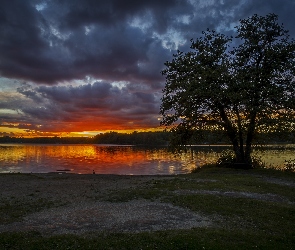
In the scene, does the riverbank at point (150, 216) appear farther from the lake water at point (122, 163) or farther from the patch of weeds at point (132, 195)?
the lake water at point (122, 163)

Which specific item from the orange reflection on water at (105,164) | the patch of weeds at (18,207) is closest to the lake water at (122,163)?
the orange reflection on water at (105,164)

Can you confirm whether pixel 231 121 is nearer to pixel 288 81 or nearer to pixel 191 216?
pixel 288 81

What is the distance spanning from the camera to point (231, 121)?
1437 inches

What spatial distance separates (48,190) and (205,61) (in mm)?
24226

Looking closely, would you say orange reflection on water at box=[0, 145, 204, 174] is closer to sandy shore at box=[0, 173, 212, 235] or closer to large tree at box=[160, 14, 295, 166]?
large tree at box=[160, 14, 295, 166]

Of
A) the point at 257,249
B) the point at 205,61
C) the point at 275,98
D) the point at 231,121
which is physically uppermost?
the point at 205,61

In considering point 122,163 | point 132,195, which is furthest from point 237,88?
point 122,163

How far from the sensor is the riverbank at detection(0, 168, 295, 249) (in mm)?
11047

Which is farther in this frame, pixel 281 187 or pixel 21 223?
pixel 281 187

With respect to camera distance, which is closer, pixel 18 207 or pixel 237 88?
pixel 18 207

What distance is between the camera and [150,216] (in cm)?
1435

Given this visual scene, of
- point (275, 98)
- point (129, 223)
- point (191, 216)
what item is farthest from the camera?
point (275, 98)

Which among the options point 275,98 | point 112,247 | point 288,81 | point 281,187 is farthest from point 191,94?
point 112,247

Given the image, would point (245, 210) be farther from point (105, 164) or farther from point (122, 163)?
point (105, 164)
